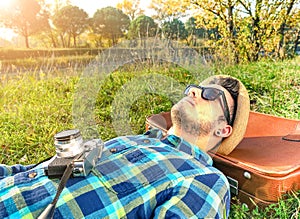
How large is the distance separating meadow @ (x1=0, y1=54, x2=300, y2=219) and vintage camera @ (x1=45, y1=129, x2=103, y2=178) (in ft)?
2.72

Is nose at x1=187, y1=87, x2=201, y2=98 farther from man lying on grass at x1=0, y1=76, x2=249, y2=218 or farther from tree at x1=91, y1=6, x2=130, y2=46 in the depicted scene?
tree at x1=91, y1=6, x2=130, y2=46

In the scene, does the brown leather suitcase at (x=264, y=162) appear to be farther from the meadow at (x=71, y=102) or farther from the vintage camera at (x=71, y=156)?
the vintage camera at (x=71, y=156)

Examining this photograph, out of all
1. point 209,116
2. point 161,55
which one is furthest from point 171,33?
point 209,116

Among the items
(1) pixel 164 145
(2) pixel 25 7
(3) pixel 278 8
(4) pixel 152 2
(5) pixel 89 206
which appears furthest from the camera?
(2) pixel 25 7

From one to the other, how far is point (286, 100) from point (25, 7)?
58.8ft

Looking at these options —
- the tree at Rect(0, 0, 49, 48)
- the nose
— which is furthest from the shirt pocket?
the tree at Rect(0, 0, 49, 48)

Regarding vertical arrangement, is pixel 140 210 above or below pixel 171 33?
below

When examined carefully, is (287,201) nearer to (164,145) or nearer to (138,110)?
(164,145)

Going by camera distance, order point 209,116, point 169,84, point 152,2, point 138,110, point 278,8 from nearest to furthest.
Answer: point 209,116 < point 138,110 < point 169,84 < point 278,8 < point 152,2

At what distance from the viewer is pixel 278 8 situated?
794 centimetres

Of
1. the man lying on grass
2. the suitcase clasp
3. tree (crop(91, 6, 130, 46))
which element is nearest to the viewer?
the man lying on grass

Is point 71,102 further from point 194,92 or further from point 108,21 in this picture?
point 108,21

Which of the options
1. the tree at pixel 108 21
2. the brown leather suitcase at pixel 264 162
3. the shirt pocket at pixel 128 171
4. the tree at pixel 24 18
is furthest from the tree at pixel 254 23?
the tree at pixel 24 18

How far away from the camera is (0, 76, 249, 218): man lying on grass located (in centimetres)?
106
